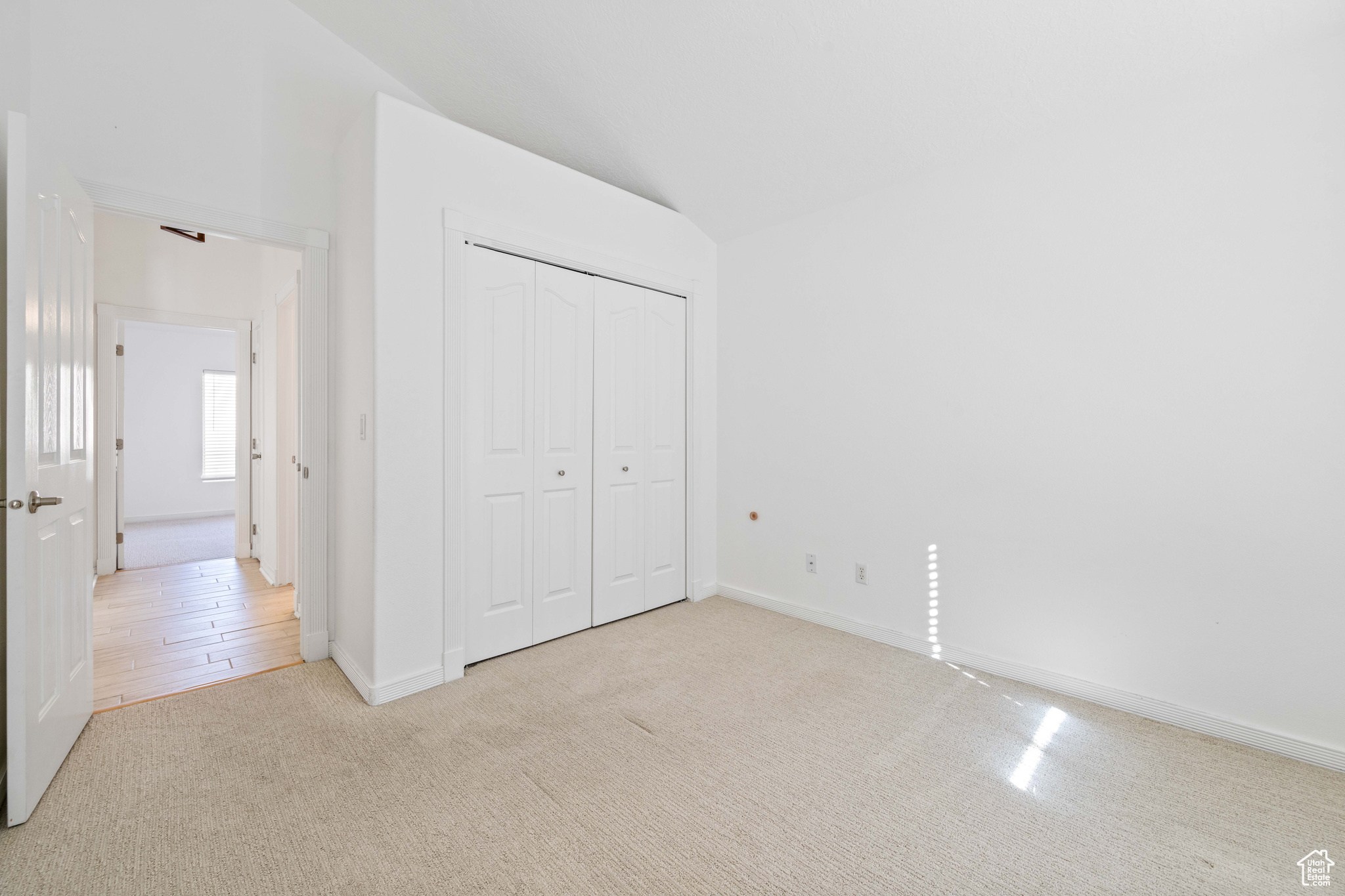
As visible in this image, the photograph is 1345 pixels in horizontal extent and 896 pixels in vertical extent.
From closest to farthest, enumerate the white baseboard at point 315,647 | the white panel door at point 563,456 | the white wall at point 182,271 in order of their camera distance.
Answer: the white baseboard at point 315,647 < the white panel door at point 563,456 < the white wall at point 182,271

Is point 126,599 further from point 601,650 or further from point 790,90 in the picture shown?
point 790,90

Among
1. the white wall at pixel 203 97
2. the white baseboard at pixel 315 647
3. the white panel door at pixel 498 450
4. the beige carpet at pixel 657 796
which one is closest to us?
the beige carpet at pixel 657 796

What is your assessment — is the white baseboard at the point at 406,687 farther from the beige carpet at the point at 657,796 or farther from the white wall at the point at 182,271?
the white wall at the point at 182,271

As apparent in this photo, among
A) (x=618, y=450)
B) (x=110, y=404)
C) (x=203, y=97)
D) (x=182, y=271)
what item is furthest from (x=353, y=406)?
(x=110, y=404)

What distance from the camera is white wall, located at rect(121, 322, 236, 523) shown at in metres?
7.04

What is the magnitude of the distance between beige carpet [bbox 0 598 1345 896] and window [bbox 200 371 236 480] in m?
6.39

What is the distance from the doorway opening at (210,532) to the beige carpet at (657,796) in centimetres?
57

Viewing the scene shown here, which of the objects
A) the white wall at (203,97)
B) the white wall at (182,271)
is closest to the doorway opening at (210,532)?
the white wall at (182,271)

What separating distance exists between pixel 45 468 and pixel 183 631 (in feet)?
6.26

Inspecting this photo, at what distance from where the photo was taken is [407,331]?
8.18ft

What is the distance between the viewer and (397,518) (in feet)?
8.14

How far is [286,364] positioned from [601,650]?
2955mm

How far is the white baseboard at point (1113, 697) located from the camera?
2.03m

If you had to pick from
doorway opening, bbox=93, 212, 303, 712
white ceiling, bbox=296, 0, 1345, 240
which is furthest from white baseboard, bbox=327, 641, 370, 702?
white ceiling, bbox=296, 0, 1345, 240
